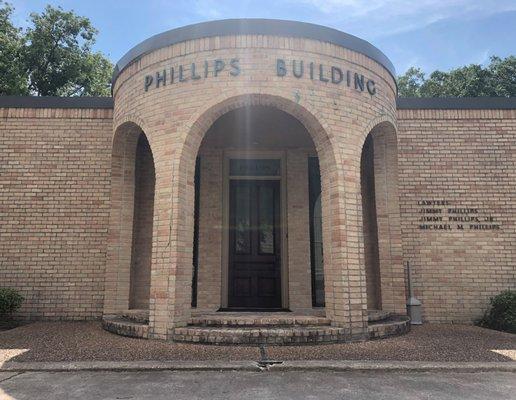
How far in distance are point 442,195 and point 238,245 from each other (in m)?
4.19

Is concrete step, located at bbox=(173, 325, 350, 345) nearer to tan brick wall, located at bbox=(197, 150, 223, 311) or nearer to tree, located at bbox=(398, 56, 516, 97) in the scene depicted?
tan brick wall, located at bbox=(197, 150, 223, 311)

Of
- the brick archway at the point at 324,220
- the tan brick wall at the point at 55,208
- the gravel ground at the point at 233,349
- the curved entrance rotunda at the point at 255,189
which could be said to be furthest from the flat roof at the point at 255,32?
the gravel ground at the point at 233,349

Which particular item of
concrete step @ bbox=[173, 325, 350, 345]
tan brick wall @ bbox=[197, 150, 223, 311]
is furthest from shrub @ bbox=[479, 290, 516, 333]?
tan brick wall @ bbox=[197, 150, 223, 311]

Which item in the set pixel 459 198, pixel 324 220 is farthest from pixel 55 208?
pixel 459 198

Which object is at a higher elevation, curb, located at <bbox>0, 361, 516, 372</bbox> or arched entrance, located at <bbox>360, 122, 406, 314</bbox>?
arched entrance, located at <bbox>360, 122, 406, 314</bbox>

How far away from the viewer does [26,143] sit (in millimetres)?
8484

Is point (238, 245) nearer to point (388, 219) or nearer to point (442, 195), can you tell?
point (388, 219)

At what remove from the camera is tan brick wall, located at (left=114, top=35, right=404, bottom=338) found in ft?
20.0

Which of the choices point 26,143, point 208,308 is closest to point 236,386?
point 208,308

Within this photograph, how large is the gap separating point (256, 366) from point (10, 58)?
20.0m

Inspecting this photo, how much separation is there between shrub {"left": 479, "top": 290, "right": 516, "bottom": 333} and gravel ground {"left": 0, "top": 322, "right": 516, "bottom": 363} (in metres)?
0.46

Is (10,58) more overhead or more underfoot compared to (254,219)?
more overhead

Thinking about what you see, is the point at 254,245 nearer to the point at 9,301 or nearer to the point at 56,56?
the point at 9,301

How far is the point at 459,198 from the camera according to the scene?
8.34 metres
